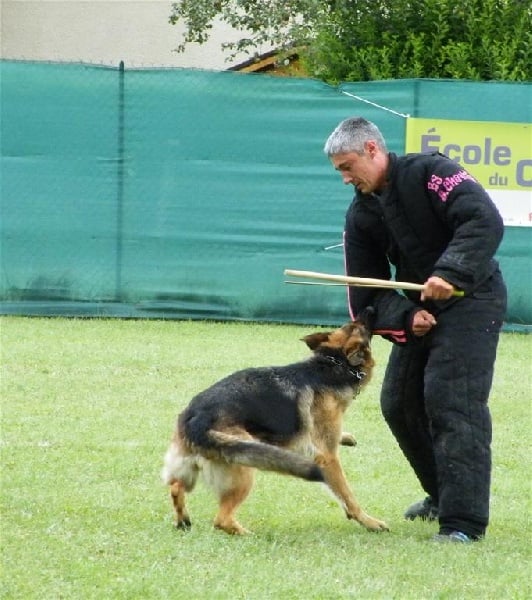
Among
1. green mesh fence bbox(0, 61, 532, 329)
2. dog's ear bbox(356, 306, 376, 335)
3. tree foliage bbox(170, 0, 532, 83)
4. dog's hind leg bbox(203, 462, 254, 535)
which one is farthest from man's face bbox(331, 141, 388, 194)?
tree foliage bbox(170, 0, 532, 83)

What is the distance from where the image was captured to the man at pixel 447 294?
5.31m

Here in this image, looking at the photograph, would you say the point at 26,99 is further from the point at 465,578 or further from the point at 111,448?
the point at 465,578

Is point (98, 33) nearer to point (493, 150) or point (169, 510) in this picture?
point (493, 150)

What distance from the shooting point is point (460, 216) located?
532 cm

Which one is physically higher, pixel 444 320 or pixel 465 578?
pixel 444 320

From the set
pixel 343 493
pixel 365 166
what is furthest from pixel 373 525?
pixel 365 166

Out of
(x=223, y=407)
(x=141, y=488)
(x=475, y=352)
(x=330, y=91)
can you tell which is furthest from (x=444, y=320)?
(x=330, y=91)

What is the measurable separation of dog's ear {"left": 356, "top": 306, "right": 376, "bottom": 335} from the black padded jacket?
0.11 feet

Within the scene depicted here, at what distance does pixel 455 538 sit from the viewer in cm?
535

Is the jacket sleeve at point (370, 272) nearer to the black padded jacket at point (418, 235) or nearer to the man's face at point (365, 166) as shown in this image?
the black padded jacket at point (418, 235)

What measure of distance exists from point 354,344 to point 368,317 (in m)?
0.18

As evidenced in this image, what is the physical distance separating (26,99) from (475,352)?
7.72 meters

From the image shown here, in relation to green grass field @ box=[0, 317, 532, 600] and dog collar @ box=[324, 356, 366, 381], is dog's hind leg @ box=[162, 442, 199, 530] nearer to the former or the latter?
green grass field @ box=[0, 317, 532, 600]

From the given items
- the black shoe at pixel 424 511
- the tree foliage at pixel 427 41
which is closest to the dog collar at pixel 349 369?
the black shoe at pixel 424 511
